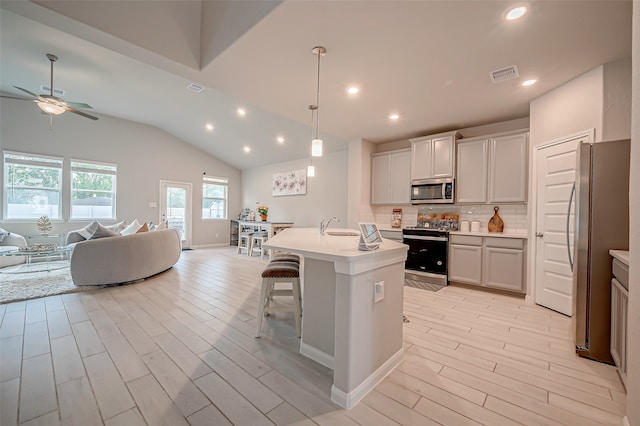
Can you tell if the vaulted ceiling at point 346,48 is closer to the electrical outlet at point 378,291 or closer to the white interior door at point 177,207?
the electrical outlet at point 378,291

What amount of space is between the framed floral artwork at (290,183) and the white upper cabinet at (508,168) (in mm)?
4426

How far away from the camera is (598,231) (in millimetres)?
1952

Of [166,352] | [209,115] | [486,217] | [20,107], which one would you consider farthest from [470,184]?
[20,107]

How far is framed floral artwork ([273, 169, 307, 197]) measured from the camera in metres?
7.10

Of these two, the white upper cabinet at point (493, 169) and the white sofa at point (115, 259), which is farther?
the white upper cabinet at point (493, 169)

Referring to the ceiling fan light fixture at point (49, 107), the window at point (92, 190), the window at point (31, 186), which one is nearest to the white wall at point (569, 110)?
the ceiling fan light fixture at point (49, 107)

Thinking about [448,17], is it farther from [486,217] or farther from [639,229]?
[486,217]

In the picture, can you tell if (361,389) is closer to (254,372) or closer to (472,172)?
(254,372)

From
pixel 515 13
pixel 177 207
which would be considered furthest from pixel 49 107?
pixel 515 13

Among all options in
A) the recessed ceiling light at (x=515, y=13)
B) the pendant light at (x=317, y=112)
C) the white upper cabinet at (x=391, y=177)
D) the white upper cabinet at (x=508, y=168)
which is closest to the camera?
the recessed ceiling light at (x=515, y=13)

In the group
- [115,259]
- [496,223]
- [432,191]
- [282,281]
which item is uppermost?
[432,191]

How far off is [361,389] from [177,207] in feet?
26.4

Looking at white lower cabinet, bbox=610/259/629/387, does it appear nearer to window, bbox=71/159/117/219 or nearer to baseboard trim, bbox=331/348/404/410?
baseboard trim, bbox=331/348/404/410

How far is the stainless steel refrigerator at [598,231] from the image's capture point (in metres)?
1.89
